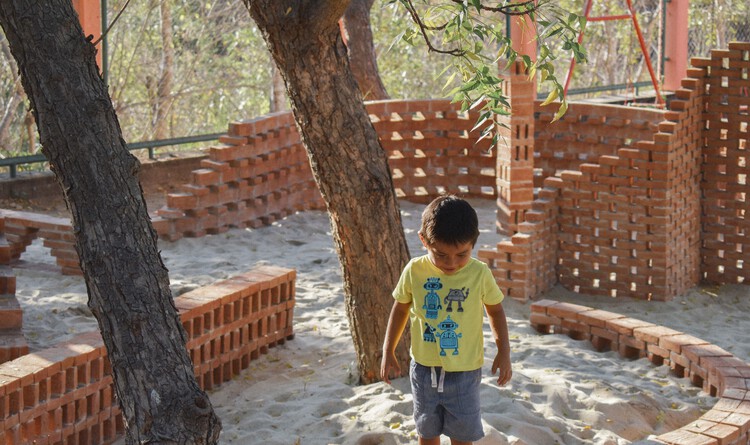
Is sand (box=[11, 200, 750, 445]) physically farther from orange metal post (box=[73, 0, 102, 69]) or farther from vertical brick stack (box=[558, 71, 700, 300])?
orange metal post (box=[73, 0, 102, 69])

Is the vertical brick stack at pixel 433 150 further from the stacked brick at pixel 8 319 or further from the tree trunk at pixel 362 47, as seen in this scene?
the stacked brick at pixel 8 319

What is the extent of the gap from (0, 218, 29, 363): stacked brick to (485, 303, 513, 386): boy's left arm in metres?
2.78

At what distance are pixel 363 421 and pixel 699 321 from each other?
339cm

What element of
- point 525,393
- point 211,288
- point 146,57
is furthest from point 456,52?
point 146,57

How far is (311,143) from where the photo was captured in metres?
5.50

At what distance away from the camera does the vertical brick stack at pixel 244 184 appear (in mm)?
9594

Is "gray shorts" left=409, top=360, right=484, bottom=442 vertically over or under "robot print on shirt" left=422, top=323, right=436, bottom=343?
under

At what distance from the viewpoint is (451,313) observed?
4.16m

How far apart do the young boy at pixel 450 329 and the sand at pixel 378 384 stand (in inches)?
29.3

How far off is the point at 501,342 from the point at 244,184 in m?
6.13

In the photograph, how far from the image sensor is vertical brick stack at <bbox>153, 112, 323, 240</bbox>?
31.5 feet

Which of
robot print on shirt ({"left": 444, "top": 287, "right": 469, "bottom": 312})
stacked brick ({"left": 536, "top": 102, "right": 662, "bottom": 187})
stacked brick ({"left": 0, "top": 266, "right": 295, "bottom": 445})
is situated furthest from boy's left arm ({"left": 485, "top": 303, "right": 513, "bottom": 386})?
stacked brick ({"left": 536, "top": 102, "right": 662, "bottom": 187})

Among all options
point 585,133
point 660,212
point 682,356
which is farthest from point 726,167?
point 682,356

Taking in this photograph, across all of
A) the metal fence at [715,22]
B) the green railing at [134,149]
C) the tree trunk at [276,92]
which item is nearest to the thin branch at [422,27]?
the green railing at [134,149]
